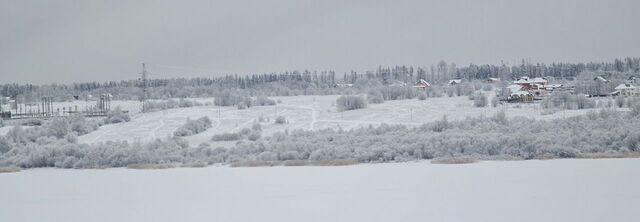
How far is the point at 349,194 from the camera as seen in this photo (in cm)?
1040

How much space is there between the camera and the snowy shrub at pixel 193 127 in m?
24.9

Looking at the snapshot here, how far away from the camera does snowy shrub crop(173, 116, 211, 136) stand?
81.7 feet

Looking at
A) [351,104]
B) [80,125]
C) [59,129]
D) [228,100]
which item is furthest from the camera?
[228,100]

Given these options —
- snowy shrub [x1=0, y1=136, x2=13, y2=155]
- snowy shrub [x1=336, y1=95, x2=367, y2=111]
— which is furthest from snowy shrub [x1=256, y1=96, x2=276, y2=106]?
snowy shrub [x1=0, y1=136, x2=13, y2=155]

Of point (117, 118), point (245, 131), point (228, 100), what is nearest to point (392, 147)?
point (245, 131)

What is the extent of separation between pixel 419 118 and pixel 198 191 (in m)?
16.3

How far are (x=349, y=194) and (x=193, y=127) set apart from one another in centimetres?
1658

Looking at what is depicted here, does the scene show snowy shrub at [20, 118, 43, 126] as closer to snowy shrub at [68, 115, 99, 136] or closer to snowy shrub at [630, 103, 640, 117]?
snowy shrub at [68, 115, 99, 136]

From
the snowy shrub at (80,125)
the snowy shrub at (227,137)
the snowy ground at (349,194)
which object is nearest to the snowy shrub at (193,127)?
the snowy shrub at (227,137)

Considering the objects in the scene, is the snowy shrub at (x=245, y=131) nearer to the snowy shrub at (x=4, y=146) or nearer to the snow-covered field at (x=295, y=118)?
the snow-covered field at (x=295, y=118)

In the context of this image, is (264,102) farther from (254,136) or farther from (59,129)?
(254,136)

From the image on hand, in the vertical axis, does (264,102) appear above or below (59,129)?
above

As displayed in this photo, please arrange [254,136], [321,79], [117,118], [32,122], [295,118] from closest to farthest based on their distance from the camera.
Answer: [254,136]
[295,118]
[117,118]
[32,122]
[321,79]

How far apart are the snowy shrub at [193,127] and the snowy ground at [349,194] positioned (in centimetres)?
1050
